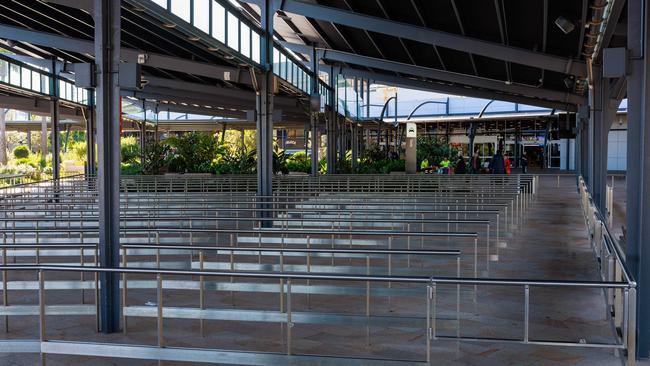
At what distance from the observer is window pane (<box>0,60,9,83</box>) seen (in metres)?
23.5

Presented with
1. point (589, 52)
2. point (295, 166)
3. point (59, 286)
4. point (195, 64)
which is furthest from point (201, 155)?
point (59, 286)

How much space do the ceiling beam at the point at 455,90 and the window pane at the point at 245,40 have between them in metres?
17.8

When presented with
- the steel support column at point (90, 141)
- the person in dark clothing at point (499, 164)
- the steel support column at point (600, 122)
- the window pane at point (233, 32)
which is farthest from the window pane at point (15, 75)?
the person in dark clothing at point (499, 164)

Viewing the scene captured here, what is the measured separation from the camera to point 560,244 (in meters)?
15.1

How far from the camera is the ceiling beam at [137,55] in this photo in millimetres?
20047

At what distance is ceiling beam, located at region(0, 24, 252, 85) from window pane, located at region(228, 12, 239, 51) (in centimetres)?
148

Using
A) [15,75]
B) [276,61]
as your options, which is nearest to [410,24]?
[276,61]

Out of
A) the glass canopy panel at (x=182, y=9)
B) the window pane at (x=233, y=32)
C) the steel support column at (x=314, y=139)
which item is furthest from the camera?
the steel support column at (x=314, y=139)

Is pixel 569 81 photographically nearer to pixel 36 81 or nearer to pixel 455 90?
pixel 455 90

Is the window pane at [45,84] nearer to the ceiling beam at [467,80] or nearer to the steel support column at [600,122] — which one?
the ceiling beam at [467,80]

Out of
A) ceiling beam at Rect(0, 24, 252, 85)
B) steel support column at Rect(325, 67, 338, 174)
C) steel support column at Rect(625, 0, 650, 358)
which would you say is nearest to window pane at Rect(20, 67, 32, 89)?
ceiling beam at Rect(0, 24, 252, 85)

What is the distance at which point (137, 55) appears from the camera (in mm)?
20172

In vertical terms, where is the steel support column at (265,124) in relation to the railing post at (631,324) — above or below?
above

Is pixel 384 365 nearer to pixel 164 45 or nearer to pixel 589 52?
pixel 589 52
